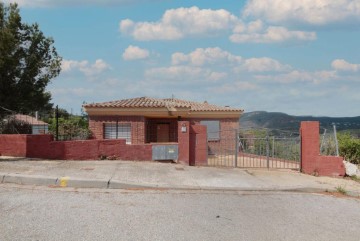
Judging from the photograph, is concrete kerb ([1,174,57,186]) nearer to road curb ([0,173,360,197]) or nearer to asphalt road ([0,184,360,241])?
road curb ([0,173,360,197])

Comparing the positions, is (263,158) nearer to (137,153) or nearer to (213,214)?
(137,153)

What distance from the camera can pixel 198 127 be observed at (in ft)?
56.9

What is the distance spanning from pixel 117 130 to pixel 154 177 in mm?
13206

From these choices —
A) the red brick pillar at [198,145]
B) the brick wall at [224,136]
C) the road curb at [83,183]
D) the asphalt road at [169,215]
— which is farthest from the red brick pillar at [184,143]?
the brick wall at [224,136]

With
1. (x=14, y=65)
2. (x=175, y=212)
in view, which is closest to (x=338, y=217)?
(x=175, y=212)

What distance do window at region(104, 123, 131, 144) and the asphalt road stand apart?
1475cm

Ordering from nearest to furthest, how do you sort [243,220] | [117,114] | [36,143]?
1. [243,220]
2. [36,143]
3. [117,114]

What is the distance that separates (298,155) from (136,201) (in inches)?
379

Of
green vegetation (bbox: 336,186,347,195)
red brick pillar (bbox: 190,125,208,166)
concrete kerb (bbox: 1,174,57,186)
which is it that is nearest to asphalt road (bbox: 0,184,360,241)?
concrete kerb (bbox: 1,174,57,186)

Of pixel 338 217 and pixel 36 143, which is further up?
pixel 36 143

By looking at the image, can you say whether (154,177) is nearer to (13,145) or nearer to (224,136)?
(13,145)

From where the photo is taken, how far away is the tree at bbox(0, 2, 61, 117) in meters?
18.4

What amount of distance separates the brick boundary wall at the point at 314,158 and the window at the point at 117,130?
11.9m

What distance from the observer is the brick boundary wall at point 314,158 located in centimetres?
1548
